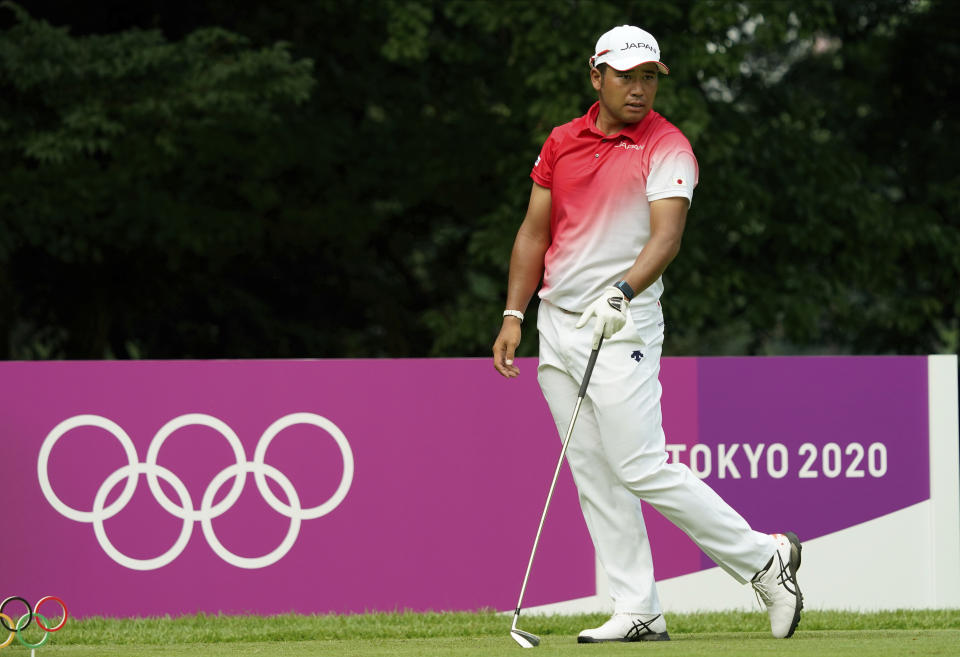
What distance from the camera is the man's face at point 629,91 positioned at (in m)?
4.86

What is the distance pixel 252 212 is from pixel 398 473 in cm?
1144

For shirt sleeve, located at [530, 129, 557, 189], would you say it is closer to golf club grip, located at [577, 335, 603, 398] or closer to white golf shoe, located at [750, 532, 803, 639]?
golf club grip, located at [577, 335, 603, 398]

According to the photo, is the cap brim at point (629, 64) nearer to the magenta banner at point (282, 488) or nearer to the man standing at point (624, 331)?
the man standing at point (624, 331)

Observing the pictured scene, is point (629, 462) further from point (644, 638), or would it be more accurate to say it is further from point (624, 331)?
point (644, 638)

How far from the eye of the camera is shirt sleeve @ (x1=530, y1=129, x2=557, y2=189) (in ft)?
16.6

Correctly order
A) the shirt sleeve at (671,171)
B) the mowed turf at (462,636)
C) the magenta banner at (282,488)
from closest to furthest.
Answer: the mowed turf at (462,636) < the shirt sleeve at (671,171) < the magenta banner at (282,488)

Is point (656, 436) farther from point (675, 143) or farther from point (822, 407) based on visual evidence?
point (822, 407)

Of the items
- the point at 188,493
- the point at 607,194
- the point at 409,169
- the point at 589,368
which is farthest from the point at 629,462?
the point at 409,169

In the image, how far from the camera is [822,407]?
22.1 ft

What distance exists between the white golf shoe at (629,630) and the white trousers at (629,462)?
3cm

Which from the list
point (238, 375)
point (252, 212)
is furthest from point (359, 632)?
point (252, 212)

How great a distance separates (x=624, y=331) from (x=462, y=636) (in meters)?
1.43

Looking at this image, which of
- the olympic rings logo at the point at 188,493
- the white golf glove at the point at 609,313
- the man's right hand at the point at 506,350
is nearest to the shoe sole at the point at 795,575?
the white golf glove at the point at 609,313

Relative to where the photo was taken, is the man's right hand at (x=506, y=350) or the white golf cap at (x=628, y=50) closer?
the white golf cap at (x=628, y=50)
